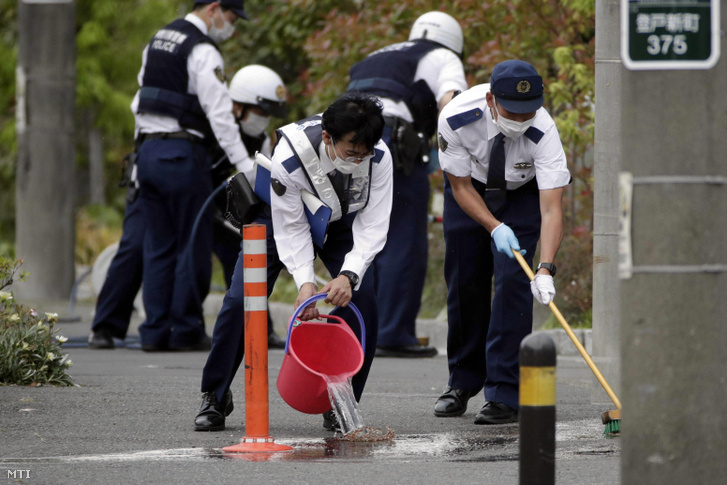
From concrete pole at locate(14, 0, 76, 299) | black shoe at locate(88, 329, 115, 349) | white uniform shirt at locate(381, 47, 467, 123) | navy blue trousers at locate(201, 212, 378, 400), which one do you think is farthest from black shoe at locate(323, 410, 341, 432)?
concrete pole at locate(14, 0, 76, 299)

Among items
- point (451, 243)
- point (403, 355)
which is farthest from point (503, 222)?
point (403, 355)

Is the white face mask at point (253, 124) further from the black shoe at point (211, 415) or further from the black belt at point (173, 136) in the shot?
the black shoe at point (211, 415)

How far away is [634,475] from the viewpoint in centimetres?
323

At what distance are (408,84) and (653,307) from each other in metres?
4.98

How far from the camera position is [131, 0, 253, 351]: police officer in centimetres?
849

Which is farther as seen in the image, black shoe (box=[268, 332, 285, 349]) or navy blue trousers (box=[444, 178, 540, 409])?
black shoe (box=[268, 332, 285, 349])

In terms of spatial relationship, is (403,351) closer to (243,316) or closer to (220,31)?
(220,31)

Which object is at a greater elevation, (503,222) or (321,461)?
(503,222)

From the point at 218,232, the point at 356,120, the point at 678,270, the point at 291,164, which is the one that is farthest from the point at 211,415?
the point at 218,232

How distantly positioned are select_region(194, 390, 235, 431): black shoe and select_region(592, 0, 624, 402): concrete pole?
187 cm

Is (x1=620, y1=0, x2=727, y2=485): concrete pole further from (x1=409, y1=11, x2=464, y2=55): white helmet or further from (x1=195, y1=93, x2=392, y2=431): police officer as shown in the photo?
(x1=409, y1=11, x2=464, y2=55): white helmet

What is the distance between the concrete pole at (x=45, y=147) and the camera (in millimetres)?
12930

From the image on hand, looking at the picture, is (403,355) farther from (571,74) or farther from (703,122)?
(703,122)

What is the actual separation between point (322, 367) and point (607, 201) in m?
1.67
